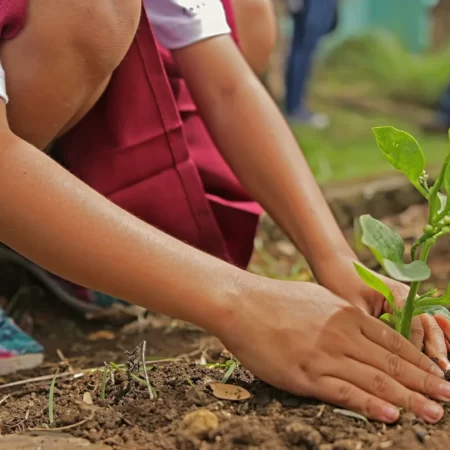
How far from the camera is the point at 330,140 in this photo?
3.51 m

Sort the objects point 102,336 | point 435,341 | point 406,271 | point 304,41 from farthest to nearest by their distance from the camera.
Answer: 1. point 304,41
2. point 102,336
3. point 435,341
4. point 406,271

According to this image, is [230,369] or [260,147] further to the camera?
[260,147]

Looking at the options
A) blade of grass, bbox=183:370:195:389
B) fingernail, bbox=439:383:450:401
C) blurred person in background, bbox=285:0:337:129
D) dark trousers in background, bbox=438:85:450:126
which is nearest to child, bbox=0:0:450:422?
fingernail, bbox=439:383:450:401

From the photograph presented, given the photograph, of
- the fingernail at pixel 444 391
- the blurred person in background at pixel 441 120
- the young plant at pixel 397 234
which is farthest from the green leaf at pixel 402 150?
the blurred person in background at pixel 441 120

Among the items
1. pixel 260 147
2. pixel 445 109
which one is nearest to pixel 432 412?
pixel 260 147

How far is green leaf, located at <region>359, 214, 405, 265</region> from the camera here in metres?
0.79

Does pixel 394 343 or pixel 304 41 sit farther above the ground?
pixel 394 343

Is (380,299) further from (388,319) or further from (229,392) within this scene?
(229,392)

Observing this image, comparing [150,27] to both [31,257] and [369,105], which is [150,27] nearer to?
[31,257]

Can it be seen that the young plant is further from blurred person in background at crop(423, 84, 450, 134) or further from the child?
blurred person in background at crop(423, 84, 450, 134)

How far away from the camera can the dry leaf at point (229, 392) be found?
885 mm

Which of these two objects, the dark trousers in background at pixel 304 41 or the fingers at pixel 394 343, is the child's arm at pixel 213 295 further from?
the dark trousers in background at pixel 304 41

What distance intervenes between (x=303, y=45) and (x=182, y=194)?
2.68 meters

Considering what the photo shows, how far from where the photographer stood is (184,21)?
1314 millimetres
